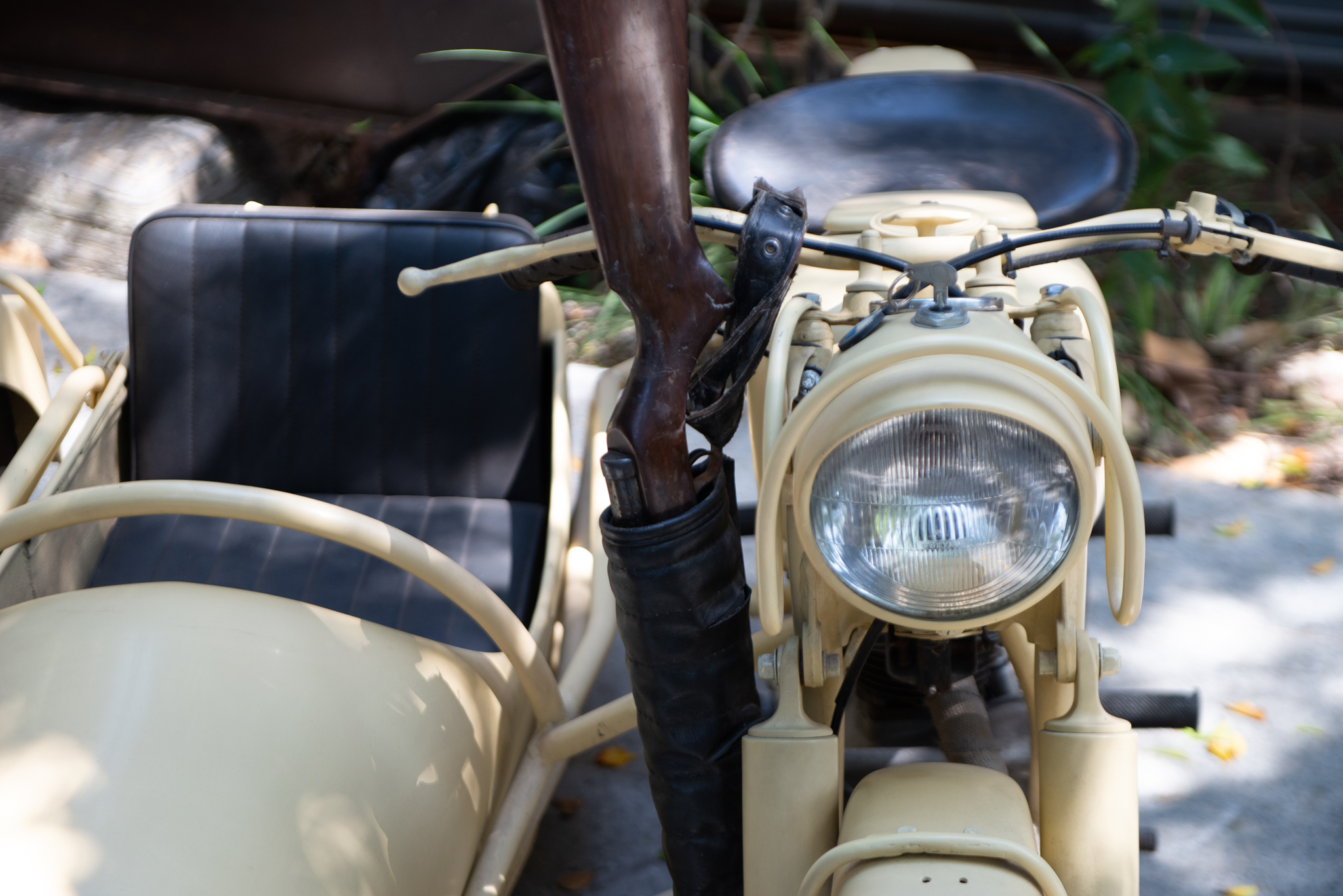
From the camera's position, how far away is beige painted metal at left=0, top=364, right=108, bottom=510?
1.55 metres

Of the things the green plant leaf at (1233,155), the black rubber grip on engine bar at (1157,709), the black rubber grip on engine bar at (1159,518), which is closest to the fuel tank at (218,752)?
the black rubber grip on engine bar at (1157,709)

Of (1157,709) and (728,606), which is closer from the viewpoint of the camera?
(728,606)

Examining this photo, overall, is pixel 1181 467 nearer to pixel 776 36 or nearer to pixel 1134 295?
pixel 1134 295

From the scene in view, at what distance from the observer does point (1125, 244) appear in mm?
1070

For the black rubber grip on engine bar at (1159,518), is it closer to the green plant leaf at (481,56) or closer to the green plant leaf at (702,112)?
the green plant leaf at (702,112)

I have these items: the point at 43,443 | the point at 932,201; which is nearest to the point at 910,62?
the point at 932,201

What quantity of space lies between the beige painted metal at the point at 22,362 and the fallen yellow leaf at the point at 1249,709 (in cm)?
234

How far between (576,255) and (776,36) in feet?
11.5

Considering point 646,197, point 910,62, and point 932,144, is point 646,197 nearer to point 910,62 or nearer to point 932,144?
point 932,144

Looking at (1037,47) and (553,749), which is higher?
(1037,47)

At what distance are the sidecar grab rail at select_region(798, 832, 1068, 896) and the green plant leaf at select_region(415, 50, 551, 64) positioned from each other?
3282 millimetres

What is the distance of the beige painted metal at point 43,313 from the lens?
1.96 m

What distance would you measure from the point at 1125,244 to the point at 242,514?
37.8 inches

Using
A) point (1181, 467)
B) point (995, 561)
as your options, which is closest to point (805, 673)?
point (995, 561)
